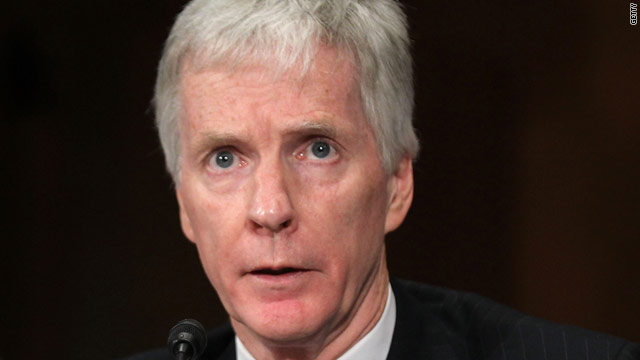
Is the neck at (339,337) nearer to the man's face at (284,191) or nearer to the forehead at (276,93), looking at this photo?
the man's face at (284,191)

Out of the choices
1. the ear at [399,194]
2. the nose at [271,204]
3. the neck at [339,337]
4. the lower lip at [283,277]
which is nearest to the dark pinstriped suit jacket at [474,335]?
the neck at [339,337]

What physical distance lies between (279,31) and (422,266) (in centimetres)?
129

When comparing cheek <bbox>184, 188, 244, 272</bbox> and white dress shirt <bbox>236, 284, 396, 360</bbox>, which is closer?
cheek <bbox>184, 188, 244, 272</bbox>

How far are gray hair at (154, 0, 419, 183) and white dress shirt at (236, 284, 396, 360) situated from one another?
35 cm

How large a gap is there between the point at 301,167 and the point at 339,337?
40 cm

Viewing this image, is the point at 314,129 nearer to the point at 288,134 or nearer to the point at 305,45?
the point at 288,134

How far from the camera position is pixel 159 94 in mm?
2213

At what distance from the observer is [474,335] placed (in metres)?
2.27

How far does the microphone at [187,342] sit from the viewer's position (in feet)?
6.41

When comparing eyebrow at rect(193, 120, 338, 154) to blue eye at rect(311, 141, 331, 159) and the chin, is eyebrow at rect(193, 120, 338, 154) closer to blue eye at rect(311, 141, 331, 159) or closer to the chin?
blue eye at rect(311, 141, 331, 159)

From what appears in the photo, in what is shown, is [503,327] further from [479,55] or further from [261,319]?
[479,55]

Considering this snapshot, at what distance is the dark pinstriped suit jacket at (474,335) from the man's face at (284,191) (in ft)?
0.81

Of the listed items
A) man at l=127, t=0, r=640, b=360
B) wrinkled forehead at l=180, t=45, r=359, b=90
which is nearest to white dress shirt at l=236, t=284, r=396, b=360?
man at l=127, t=0, r=640, b=360

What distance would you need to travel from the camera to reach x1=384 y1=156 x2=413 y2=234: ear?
2166 millimetres
